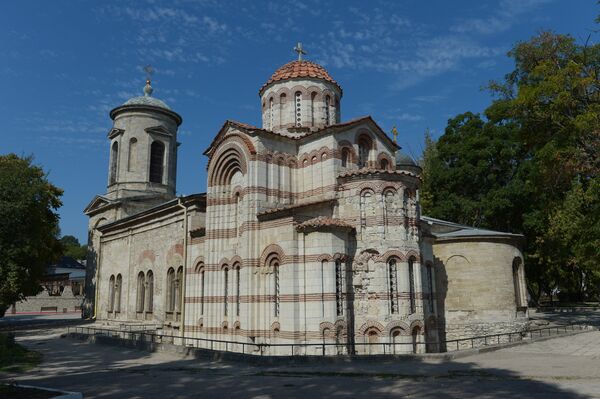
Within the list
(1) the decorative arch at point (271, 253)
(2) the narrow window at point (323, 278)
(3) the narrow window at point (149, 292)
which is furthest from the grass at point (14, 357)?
(2) the narrow window at point (323, 278)

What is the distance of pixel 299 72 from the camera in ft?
74.7

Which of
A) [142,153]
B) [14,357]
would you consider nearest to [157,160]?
[142,153]

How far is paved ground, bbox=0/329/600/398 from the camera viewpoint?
9.41m

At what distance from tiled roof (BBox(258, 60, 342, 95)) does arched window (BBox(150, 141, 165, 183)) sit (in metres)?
13.4

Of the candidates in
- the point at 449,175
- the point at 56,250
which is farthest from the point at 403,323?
the point at 56,250

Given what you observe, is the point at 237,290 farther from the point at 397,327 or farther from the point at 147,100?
the point at 147,100

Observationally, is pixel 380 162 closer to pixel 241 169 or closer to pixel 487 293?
pixel 241 169

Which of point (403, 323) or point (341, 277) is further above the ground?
point (341, 277)

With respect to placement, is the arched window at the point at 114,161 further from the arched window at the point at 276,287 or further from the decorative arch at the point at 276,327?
the decorative arch at the point at 276,327

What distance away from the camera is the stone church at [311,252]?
16.4 metres

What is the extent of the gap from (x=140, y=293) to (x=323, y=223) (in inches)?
619

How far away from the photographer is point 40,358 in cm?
1584

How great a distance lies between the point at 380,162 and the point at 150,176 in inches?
771

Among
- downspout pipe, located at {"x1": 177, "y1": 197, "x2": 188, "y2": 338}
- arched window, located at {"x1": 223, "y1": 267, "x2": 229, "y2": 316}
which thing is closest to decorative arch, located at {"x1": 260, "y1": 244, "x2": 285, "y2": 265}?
arched window, located at {"x1": 223, "y1": 267, "x2": 229, "y2": 316}
